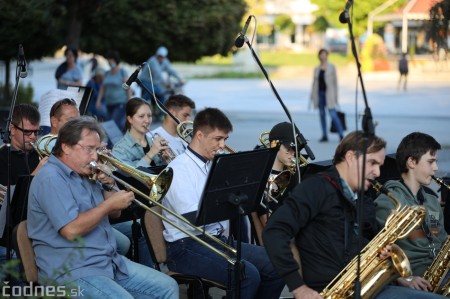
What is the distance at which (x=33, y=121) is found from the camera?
646cm

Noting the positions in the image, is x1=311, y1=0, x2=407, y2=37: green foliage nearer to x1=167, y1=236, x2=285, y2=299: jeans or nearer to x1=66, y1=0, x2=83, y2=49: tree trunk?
x1=66, y1=0, x2=83, y2=49: tree trunk

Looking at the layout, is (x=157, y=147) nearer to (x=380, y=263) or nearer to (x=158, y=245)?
(x=158, y=245)

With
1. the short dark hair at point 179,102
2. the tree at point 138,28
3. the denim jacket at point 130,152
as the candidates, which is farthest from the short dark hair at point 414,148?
the tree at point 138,28

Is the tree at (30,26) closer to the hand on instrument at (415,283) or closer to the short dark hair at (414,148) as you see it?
the short dark hair at (414,148)

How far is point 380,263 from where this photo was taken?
16.0ft

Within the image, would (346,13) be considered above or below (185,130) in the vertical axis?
above

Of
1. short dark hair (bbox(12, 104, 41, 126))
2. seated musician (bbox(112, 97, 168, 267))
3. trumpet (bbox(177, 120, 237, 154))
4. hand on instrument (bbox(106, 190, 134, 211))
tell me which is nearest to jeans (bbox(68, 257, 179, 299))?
hand on instrument (bbox(106, 190, 134, 211))

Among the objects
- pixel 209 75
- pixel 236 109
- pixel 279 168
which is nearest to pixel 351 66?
pixel 209 75

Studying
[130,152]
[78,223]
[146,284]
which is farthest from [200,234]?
[130,152]

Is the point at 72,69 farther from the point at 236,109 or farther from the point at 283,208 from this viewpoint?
the point at 283,208

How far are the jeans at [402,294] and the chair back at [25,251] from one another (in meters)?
1.88

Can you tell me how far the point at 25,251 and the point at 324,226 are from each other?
64.1 inches

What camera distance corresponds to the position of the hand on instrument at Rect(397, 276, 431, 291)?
514 centimetres

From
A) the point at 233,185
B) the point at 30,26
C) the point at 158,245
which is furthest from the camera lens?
the point at 30,26
